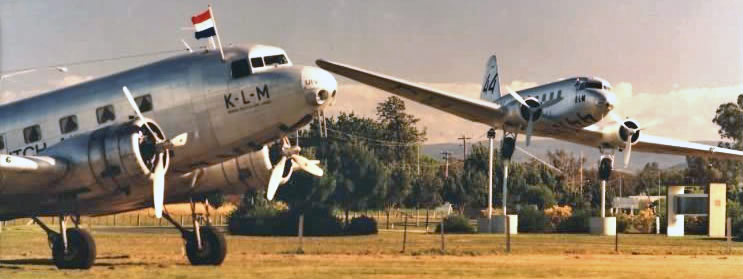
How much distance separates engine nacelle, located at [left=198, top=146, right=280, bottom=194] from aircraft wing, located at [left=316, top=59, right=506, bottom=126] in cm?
1893

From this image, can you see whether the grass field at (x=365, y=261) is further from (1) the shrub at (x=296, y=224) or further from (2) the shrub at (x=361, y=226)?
(2) the shrub at (x=361, y=226)

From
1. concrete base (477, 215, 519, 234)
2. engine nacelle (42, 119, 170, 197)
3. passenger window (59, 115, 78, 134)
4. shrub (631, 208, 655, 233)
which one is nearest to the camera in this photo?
engine nacelle (42, 119, 170, 197)

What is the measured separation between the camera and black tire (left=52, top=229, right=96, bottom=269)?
28.9 metres

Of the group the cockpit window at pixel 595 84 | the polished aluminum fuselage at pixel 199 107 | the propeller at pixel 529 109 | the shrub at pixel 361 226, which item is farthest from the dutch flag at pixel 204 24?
the shrub at pixel 361 226

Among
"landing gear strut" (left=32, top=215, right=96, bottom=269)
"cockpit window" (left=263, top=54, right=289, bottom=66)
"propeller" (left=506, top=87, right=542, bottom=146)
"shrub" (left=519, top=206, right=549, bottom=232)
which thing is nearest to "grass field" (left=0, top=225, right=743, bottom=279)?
"landing gear strut" (left=32, top=215, right=96, bottom=269)

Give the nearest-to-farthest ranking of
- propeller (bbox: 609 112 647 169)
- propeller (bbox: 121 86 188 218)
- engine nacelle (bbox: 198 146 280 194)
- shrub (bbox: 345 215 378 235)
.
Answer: propeller (bbox: 121 86 188 218) < engine nacelle (bbox: 198 146 280 194) < propeller (bbox: 609 112 647 169) < shrub (bbox: 345 215 378 235)

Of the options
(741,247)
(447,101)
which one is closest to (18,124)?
(447,101)

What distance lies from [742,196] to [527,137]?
175 feet

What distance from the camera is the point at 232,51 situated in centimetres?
2902

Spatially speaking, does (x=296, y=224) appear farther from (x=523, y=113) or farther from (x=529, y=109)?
(x=529, y=109)

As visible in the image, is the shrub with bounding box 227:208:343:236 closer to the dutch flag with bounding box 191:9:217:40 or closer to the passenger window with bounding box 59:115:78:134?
the dutch flag with bounding box 191:9:217:40

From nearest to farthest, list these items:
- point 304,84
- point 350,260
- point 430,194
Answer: point 304,84 → point 350,260 → point 430,194

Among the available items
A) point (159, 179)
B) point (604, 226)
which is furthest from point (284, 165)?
point (604, 226)

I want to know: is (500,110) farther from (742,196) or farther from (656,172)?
(656,172)
